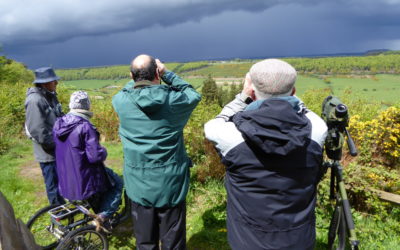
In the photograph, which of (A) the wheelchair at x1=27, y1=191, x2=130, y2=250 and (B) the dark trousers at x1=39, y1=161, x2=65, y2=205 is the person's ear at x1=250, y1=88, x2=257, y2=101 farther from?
(B) the dark trousers at x1=39, y1=161, x2=65, y2=205

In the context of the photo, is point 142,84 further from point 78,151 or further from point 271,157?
point 271,157

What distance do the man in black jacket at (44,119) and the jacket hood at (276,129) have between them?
3.31 m

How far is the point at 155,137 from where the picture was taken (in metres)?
2.46

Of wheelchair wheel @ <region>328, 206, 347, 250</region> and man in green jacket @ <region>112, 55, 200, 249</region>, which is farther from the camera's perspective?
wheelchair wheel @ <region>328, 206, 347, 250</region>

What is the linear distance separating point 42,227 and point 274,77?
3655 millimetres

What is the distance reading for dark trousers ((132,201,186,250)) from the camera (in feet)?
8.63

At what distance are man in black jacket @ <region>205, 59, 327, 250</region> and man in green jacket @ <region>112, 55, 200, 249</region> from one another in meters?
0.73

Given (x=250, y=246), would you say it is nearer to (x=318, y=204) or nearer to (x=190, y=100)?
(x=190, y=100)

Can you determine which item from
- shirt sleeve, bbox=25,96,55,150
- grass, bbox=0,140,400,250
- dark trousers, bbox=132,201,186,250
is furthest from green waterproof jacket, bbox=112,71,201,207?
shirt sleeve, bbox=25,96,55,150

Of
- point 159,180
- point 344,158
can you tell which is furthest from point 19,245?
point 344,158

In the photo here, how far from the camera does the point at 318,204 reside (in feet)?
12.8

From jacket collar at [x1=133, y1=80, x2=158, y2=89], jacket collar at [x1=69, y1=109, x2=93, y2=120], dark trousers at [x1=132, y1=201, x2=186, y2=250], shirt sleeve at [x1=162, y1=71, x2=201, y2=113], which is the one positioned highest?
jacket collar at [x1=133, y1=80, x2=158, y2=89]

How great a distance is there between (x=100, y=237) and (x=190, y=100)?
214cm

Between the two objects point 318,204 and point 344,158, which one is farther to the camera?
point 344,158
